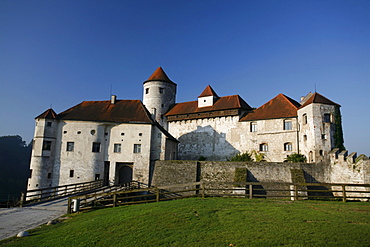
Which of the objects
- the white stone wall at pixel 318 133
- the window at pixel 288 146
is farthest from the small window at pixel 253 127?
the white stone wall at pixel 318 133

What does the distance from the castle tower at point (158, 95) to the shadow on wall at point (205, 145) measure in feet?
15.7

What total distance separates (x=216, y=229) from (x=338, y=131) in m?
27.2

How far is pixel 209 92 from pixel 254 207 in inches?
1288

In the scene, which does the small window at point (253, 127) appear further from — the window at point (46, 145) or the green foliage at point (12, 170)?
the green foliage at point (12, 170)

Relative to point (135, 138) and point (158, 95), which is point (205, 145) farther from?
point (135, 138)

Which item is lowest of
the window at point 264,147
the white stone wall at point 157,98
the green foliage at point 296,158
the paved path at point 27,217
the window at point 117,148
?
the paved path at point 27,217

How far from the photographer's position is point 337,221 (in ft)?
33.0

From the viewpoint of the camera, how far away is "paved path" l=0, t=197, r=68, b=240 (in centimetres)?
1130

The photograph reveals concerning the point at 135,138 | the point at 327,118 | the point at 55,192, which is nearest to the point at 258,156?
the point at 327,118

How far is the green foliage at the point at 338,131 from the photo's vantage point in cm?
3120

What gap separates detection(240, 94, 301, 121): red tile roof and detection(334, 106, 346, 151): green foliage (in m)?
4.59

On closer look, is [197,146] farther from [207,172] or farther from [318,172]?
[318,172]

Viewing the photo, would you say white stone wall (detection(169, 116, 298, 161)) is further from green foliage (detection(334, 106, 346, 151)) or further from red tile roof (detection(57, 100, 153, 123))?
red tile roof (detection(57, 100, 153, 123))

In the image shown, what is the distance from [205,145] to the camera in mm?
41844
